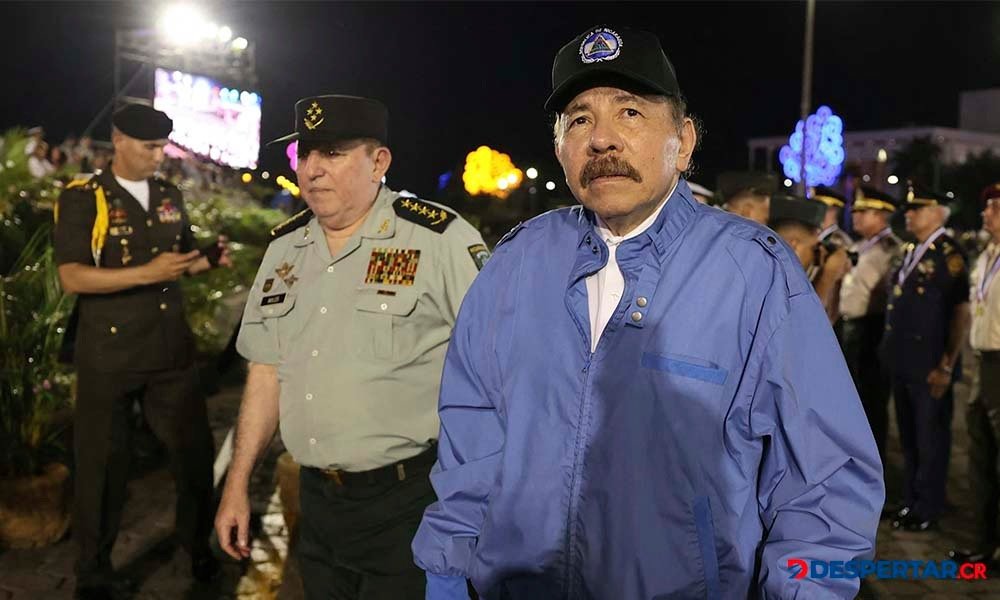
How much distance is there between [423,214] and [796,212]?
3.40 meters

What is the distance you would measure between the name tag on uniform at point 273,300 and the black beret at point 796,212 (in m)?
3.70

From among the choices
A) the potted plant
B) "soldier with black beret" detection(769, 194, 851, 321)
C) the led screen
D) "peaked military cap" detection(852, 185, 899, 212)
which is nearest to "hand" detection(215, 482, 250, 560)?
the potted plant

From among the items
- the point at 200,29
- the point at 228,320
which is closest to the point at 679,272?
the point at 228,320

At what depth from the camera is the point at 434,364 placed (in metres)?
3.12

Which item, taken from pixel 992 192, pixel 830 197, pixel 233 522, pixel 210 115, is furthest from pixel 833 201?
pixel 210 115

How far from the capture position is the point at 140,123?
4.74 metres

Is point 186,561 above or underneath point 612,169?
underneath

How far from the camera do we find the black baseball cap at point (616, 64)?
1932 mm

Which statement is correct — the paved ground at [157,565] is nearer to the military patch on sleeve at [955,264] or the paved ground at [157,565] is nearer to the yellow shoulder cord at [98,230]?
the yellow shoulder cord at [98,230]

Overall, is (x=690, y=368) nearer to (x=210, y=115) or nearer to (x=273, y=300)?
(x=273, y=300)

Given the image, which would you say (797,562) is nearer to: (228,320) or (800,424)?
(800,424)

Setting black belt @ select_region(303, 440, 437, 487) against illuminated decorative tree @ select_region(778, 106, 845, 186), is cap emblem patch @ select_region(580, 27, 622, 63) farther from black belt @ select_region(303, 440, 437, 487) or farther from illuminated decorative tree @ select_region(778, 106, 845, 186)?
illuminated decorative tree @ select_region(778, 106, 845, 186)

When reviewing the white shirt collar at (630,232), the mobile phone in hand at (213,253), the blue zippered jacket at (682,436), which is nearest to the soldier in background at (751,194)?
the mobile phone in hand at (213,253)

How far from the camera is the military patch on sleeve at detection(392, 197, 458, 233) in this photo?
3240mm
